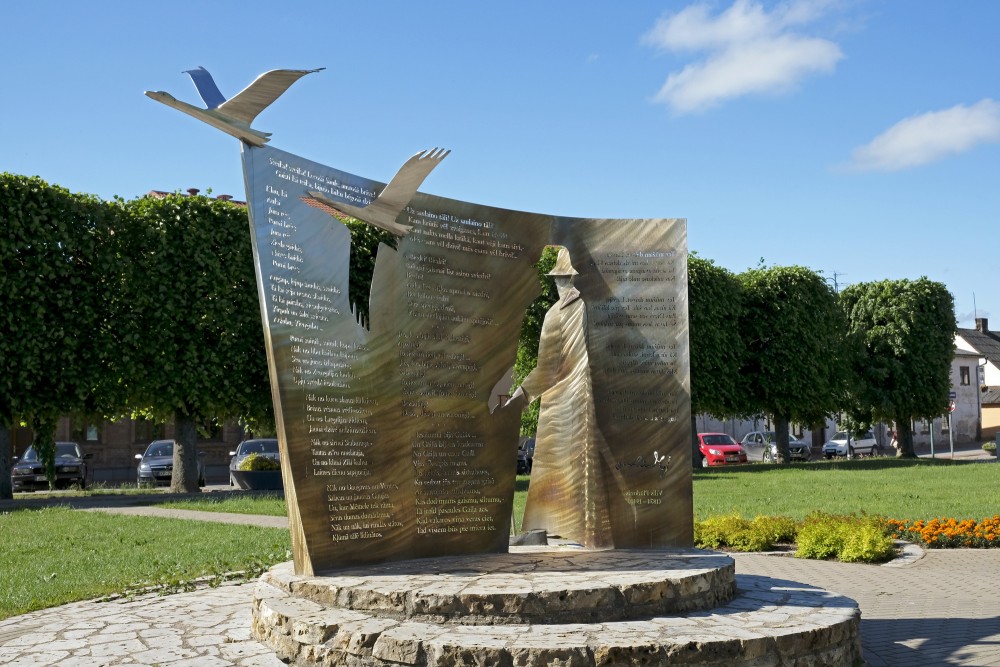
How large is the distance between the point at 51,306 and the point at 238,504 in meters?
6.52

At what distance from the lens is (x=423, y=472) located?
862 cm

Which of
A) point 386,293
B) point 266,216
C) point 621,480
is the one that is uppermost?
point 266,216

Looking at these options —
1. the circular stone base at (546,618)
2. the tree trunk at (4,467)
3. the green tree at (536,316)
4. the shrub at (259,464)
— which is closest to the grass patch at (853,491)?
the green tree at (536,316)

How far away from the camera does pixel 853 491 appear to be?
21.5m

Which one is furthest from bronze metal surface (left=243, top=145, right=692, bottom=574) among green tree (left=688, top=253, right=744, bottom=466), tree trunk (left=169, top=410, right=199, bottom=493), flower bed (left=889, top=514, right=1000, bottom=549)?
green tree (left=688, top=253, right=744, bottom=466)

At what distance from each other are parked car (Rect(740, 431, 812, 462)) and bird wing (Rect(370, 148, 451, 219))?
3339cm

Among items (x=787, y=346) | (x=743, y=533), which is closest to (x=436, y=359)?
(x=743, y=533)

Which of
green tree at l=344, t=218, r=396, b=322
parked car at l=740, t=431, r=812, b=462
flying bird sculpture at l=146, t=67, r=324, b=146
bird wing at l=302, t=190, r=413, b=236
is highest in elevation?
green tree at l=344, t=218, r=396, b=322

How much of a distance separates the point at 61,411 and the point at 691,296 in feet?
Result: 63.7

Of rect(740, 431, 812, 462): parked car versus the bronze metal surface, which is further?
rect(740, 431, 812, 462): parked car

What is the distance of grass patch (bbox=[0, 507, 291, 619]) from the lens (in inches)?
393

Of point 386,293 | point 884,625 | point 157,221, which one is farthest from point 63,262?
point 884,625

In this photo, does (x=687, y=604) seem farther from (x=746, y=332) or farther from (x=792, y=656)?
(x=746, y=332)
